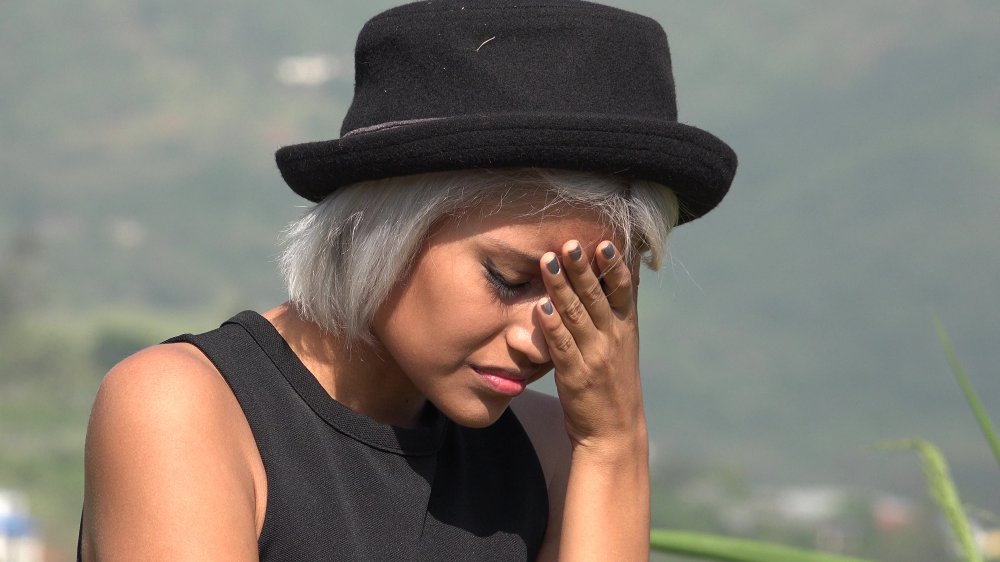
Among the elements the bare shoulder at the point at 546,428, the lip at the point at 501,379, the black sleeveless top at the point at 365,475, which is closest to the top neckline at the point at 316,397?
the black sleeveless top at the point at 365,475

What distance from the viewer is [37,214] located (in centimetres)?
6016

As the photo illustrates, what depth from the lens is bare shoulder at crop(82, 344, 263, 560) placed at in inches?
65.2

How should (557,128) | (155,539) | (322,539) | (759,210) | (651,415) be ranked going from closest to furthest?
(155,539), (557,128), (322,539), (651,415), (759,210)

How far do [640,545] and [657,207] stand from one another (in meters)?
0.56

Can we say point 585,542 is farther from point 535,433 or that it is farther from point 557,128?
point 557,128

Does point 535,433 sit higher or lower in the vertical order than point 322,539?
lower

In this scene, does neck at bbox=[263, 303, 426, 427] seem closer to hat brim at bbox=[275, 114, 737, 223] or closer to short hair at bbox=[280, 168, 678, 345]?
short hair at bbox=[280, 168, 678, 345]

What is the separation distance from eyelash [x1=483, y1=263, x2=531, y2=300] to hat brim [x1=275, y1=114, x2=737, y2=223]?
158 millimetres

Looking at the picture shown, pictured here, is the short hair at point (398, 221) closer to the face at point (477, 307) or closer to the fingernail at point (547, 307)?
the face at point (477, 307)

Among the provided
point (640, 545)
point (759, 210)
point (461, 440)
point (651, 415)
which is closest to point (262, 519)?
point (461, 440)

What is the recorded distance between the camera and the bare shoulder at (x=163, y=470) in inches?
65.2

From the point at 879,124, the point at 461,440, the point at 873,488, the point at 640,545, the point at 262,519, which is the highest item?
the point at 262,519

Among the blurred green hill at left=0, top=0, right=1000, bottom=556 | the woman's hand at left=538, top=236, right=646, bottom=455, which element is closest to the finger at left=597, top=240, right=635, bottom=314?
the woman's hand at left=538, top=236, right=646, bottom=455

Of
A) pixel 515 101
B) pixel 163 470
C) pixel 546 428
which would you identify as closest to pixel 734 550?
pixel 546 428
